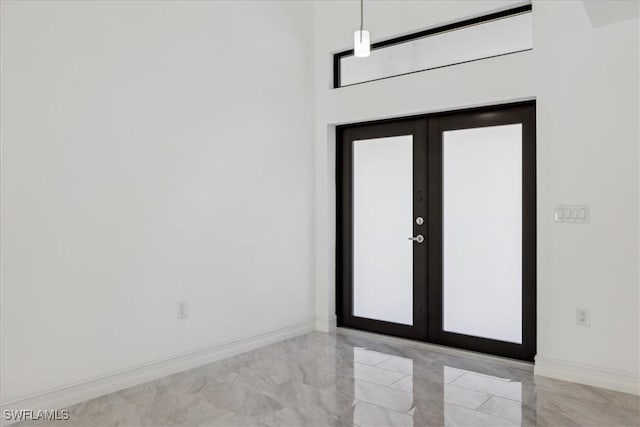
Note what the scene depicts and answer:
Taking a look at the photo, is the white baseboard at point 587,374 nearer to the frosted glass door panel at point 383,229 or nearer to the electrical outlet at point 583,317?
the electrical outlet at point 583,317

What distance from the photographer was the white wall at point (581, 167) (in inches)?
126

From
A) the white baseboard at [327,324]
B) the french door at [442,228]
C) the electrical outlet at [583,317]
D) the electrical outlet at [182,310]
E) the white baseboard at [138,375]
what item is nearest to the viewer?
the white baseboard at [138,375]

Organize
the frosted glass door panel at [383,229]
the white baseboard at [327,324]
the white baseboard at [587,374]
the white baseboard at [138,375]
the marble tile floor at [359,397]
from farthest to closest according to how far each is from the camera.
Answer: the white baseboard at [327,324]
the frosted glass door panel at [383,229]
the white baseboard at [587,374]
the white baseboard at [138,375]
the marble tile floor at [359,397]

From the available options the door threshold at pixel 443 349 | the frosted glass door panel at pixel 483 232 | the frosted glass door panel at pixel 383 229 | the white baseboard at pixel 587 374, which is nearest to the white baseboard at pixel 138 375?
the door threshold at pixel 443 349

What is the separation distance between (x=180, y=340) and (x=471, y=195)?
260 centimetres

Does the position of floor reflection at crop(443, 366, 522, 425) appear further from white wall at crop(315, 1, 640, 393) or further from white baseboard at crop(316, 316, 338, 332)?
white baseboard at crop(316, 316, 338, 332)

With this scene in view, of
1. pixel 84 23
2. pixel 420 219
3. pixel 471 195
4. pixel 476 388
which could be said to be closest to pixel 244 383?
pixel 476 388

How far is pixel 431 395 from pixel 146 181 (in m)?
2.43

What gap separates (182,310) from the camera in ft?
12.2

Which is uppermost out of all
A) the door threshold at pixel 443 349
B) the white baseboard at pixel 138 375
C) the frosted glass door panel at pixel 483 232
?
the frosted glass door panel at pixel 483 232

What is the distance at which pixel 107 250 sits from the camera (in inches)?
128

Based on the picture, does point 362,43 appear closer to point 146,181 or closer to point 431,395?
point 146,181

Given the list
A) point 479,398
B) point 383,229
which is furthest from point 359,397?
point 383,229

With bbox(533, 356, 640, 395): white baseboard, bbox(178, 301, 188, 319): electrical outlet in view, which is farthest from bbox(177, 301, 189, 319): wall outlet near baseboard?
bbox(533, 356, 640, 395): white baseboard
